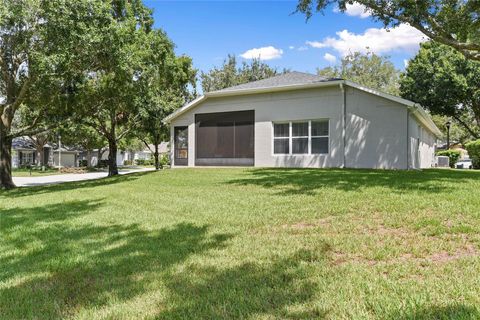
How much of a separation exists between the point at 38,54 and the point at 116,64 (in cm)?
273

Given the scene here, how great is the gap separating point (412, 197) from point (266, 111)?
11805 millimetres

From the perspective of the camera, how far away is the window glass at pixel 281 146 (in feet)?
59.2

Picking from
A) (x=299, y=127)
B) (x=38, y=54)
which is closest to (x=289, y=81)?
(x=299, y=127)

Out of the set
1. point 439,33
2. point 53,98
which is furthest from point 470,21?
point 53,98

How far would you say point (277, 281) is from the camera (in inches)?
138

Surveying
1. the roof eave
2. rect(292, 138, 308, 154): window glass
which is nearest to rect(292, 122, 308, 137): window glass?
rect(292, 138, 308, 154): window glass

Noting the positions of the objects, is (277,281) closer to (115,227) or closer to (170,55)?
(115,227)

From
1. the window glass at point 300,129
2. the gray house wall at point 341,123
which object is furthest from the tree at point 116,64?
the window glass at point 300,129

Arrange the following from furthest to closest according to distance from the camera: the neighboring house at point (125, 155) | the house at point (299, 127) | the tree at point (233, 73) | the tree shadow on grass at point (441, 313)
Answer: the neighboring house at point (125, 155), the tree at point (233, 73), the house at point (299, 127), the tree shadow on grass at point (441, 313)

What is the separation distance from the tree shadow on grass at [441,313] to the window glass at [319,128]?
14629mm

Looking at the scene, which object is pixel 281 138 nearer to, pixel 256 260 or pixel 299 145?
pixel 299 145

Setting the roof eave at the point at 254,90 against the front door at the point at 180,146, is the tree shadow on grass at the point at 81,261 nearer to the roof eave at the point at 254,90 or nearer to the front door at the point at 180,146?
the roof eave at the point at 254,90

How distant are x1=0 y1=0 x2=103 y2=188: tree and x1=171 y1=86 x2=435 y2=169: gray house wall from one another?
8.32m

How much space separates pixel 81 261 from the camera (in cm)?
451
